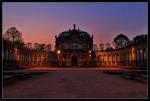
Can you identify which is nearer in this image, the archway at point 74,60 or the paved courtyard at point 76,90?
the paved courtyard at point 76,90

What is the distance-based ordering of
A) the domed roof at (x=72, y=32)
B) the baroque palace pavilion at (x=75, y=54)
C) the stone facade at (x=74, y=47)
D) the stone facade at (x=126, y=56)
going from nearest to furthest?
the stone facade at (x=126, y=56), the baroque palace pavilion at (x=75, y=54), the stone facade at (x=74, y=47), the domed roof at (x=72, y=32)

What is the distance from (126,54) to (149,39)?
204 ft

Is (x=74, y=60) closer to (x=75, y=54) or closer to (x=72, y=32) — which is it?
(x=75, y=54)

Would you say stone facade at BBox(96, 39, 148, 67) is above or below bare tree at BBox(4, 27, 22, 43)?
below

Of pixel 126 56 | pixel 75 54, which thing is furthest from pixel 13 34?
pixel 126 56

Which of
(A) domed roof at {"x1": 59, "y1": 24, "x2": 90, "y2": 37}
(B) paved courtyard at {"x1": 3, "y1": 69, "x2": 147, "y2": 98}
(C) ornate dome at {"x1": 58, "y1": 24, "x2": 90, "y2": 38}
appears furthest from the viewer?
(A) domed roof at {"x1": 59, "y1": 24, "x2": 90, "y2": 37}

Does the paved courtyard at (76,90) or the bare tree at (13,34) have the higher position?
the bare tree at (13,34)

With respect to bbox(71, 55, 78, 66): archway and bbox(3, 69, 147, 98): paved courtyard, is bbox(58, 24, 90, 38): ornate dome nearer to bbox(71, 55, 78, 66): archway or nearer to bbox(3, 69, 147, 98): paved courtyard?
bbox(71, 55, 78, 66): archway

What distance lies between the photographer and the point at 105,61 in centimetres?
8019

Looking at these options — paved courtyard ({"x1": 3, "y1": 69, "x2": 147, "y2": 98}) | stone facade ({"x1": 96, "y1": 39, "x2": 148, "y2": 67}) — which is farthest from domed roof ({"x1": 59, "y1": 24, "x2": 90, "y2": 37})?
paved courtyard ({"x1": 3, "y1": 69, "x2": 147, "y2": 98})

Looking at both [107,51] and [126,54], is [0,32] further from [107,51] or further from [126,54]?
[107,51]

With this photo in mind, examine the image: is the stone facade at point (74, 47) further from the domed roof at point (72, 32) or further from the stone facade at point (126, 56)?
the stone facade at point (126, 56)

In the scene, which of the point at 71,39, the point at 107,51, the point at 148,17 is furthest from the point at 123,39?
the point at 148,17

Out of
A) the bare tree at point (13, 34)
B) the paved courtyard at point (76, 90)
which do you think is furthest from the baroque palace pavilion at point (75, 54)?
the paved courtyard at point (76, 90)
